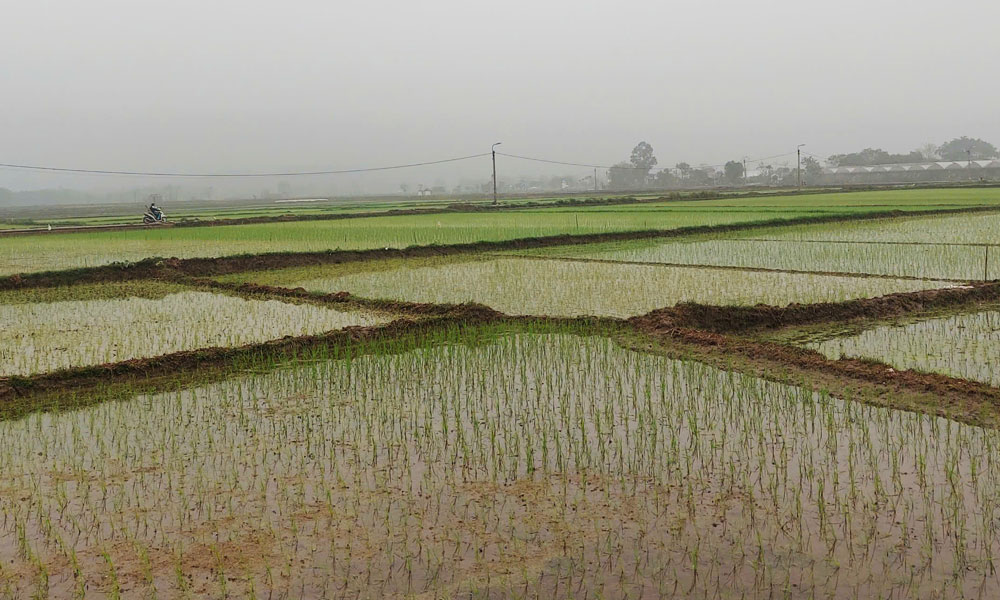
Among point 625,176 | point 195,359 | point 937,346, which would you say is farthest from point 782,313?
point 625,176

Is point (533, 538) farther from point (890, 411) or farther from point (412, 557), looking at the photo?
point (890, 411)

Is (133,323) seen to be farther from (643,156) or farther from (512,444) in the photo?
(643,156)

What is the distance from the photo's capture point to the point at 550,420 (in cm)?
484

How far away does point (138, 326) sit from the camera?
320 inches

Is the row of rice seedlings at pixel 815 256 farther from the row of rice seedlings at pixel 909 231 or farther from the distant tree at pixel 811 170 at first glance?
the distant tree at pixel 811 170

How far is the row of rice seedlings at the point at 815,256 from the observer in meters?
10.7

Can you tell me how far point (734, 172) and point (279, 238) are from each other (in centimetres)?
6426

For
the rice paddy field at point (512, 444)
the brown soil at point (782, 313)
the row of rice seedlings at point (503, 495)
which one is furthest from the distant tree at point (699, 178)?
the row of rice seedlings at point (503, 495)

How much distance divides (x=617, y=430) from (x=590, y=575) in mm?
1661

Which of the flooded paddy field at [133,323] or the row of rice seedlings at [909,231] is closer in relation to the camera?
the flooded paddy field at [133,323]

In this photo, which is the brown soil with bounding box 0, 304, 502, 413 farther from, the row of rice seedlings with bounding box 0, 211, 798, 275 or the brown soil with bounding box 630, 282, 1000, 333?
the row of rice seedlings with bounding box 0, 211, 798, 275

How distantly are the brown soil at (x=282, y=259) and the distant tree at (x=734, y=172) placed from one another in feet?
195

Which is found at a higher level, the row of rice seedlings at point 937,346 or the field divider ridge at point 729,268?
the field divider ridge at point 729,268

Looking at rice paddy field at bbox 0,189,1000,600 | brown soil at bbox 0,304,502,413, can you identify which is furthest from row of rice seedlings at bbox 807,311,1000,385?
brown soil at bbox 0,304,502,413
